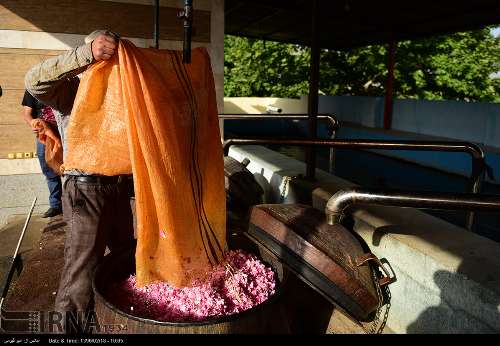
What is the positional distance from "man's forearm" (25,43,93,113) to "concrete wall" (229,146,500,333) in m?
2.11

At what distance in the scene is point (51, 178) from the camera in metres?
4.99

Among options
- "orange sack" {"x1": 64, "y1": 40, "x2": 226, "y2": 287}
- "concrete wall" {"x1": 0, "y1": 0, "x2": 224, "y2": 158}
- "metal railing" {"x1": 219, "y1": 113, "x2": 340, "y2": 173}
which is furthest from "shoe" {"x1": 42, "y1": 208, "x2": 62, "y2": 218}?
"orange sack" {"x1": 64, "y1": 40, "x2": 226, "y2": 287}

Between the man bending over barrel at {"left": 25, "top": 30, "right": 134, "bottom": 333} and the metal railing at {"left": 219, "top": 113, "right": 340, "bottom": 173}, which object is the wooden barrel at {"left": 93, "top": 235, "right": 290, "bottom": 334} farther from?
the metal railing at {"left": 219, "top": 113, "right": 340, "bottom": 173}

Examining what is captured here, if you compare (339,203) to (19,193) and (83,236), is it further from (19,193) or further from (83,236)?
(19,193)

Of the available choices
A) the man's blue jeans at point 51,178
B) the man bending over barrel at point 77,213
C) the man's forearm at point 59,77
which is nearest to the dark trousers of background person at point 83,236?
the man bending over barrel at point 77,213

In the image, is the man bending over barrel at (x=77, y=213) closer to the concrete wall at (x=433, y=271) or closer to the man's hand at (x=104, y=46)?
the man's hand at (x=104, y=46)

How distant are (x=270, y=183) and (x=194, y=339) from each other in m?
2.61

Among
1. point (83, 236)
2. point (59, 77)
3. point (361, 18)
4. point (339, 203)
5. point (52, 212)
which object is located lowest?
point (52, 212)

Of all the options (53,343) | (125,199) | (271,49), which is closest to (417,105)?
(271,49)

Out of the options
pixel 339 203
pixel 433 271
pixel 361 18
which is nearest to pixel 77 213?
pixel 339 203

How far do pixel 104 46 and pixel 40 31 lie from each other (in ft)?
12.5

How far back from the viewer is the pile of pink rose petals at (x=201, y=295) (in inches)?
82.4

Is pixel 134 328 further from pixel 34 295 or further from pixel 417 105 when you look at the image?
Answer: pixel 417 105

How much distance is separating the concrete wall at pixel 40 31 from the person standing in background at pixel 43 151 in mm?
345
